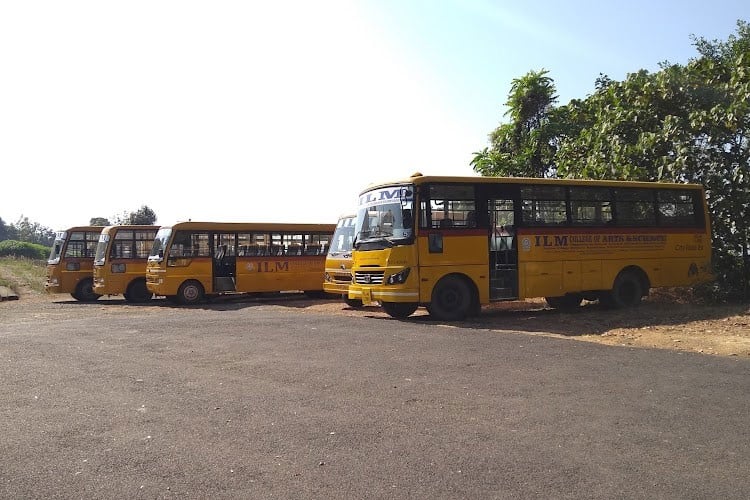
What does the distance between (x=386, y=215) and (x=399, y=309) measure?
2.28 metres

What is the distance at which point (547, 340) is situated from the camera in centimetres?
1079

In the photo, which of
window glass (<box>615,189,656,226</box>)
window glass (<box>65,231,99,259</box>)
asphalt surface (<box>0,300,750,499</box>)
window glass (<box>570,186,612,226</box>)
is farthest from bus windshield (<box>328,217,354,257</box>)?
window glass (<box>65,231,99,259</box>)

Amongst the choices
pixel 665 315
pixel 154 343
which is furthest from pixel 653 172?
pixel 154 343

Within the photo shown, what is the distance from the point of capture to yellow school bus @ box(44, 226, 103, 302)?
23.4 m

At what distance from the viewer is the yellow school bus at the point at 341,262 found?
1702 cm

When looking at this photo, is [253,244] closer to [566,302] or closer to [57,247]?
[57,247]

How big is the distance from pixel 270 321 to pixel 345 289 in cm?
360

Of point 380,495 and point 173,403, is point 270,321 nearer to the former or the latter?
point 173,403

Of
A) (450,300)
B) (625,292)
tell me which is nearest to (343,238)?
(450,300)

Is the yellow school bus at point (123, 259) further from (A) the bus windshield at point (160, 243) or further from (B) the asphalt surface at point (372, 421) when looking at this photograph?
(B) the asphalt surface at point (372, 421)

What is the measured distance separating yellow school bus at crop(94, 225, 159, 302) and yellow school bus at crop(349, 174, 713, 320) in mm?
10557

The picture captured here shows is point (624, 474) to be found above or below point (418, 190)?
below

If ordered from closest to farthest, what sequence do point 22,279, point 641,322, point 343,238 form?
point 641,322
point 343,238
point 22,279

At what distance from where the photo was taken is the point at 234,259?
2150 cm
